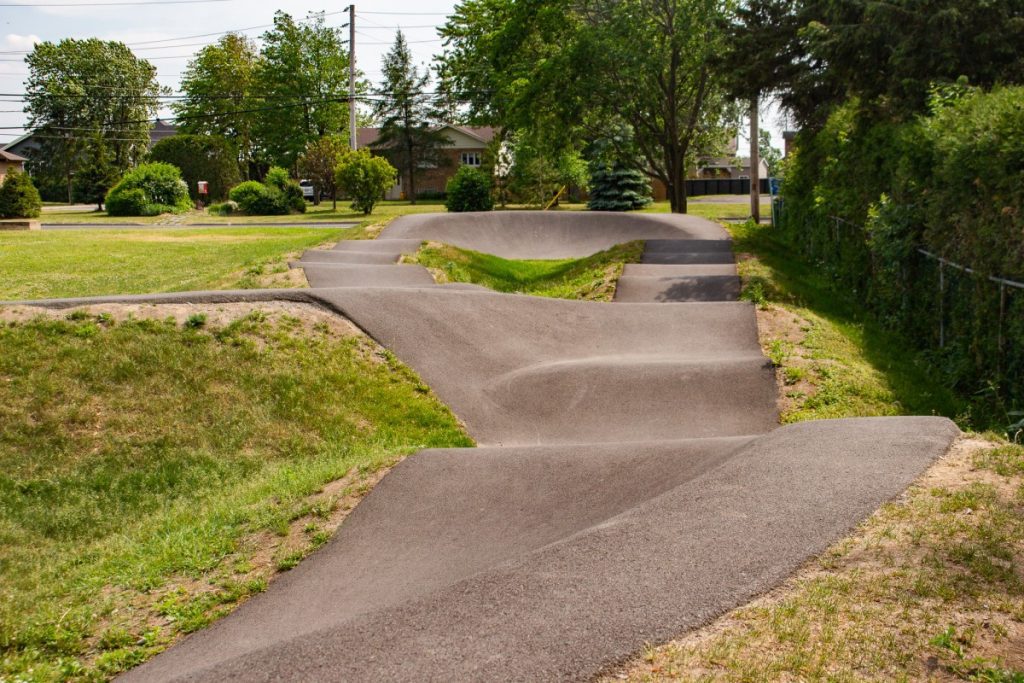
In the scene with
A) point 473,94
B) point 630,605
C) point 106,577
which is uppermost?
point 473,94

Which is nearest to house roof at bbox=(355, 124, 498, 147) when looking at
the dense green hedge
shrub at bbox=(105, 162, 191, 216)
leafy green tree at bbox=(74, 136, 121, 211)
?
leafy green tree at bbox=(74, 136, 121, 211)

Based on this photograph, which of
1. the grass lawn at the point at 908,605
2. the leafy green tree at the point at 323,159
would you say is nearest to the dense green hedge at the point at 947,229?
the grass lawn at the point at 908,605

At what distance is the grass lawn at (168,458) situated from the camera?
273 inches

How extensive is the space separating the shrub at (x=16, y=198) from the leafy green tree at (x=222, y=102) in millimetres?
33414

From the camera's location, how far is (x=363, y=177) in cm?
4628

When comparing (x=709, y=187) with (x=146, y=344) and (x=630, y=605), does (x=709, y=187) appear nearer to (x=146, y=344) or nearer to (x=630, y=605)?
(x=146, y=344)

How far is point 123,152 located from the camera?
7894 centimetres

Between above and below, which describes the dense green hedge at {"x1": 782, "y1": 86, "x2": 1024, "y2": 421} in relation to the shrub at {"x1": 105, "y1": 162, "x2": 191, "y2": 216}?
below

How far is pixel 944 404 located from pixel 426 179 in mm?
66316

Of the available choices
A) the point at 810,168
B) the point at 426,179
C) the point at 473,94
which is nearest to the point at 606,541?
the point at 810,168

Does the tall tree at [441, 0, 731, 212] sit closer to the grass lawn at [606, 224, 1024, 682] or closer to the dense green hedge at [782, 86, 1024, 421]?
A: the dense green hedge at [782, 86, 1024, 421]

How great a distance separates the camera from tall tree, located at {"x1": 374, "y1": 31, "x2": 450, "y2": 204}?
69062mm

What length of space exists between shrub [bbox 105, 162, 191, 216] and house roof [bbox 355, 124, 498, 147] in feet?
65.8

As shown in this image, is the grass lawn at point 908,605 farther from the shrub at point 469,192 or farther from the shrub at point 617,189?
the shrub at point 617,189
